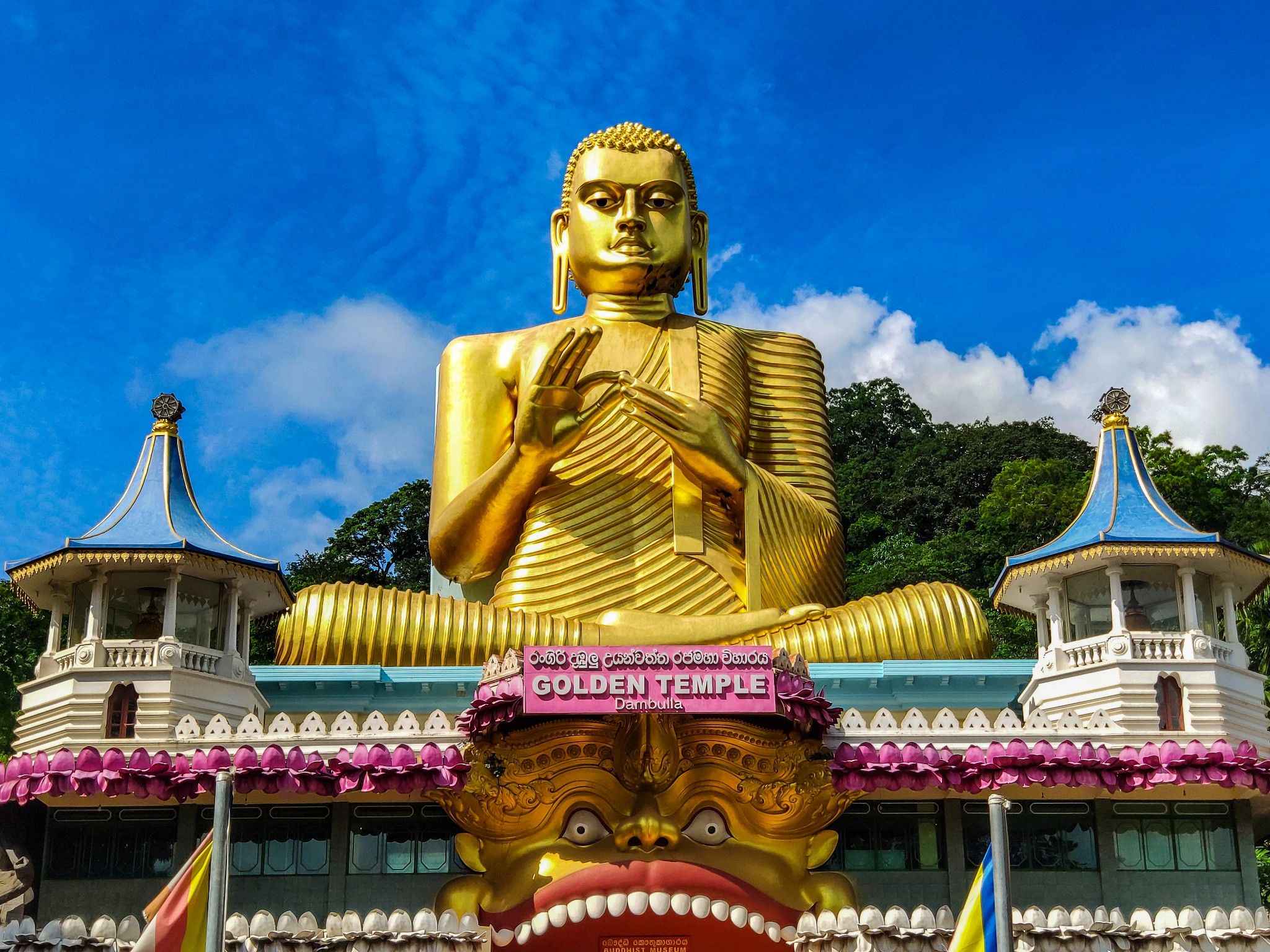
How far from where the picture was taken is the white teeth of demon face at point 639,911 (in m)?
14.2

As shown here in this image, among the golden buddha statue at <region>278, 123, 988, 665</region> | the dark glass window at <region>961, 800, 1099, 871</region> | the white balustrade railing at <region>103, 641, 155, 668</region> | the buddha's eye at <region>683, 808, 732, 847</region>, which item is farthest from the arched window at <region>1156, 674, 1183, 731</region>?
the white balustrade railing at <region>103, 641, 155, 668</region>

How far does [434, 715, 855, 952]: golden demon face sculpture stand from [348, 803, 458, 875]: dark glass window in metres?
0.38

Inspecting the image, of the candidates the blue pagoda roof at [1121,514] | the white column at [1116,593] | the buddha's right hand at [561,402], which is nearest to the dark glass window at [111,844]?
the buddha's right hand at [561,402]

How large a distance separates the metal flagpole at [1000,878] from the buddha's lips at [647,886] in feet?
9.31

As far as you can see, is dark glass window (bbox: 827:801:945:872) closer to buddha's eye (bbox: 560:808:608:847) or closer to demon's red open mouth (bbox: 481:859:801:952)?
demon's red open mouth (bbox: 481:859:801:952)

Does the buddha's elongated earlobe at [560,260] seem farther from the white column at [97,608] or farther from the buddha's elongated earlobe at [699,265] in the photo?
the white column at [97,608]

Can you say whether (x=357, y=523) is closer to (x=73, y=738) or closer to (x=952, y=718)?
(x=73, y=738)

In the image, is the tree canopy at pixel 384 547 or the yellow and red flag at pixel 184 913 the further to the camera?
the tree canopy at pixel 384 547

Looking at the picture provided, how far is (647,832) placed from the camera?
14.5m

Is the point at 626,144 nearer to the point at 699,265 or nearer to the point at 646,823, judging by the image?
the point at 699,265

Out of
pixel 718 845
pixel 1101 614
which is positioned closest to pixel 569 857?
pixel 718 845

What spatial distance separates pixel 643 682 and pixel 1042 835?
3.90 meters

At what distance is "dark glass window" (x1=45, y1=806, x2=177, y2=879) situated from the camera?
1510 centimetres

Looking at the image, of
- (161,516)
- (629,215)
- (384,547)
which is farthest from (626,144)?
(384,547)
